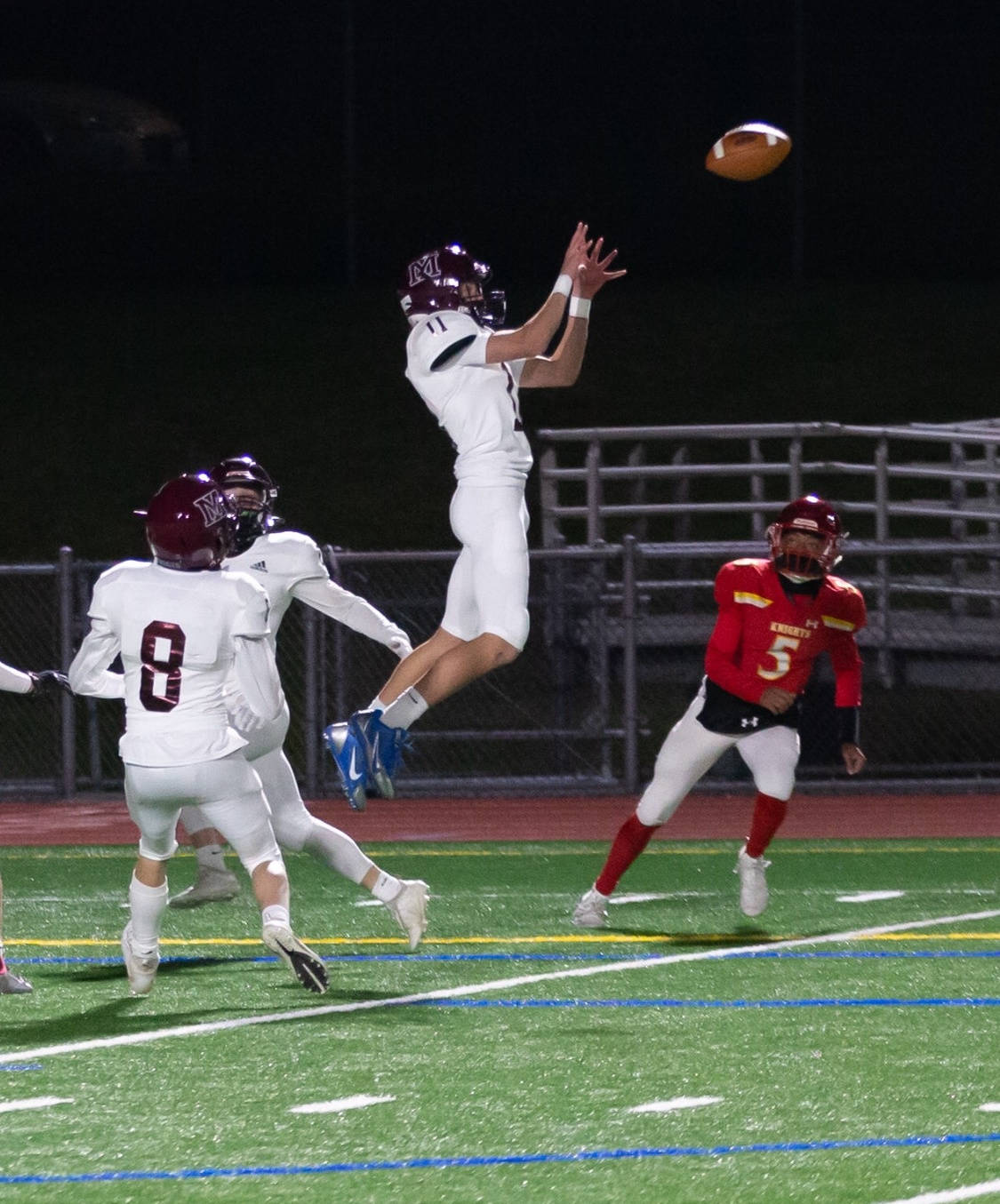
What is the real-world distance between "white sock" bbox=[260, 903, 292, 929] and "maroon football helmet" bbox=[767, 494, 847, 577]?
8.37 ft

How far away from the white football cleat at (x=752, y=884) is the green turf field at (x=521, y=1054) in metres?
0.08

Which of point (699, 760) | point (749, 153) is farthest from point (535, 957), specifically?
point (749, 153)

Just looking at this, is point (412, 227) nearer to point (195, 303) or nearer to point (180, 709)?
point (195, 303)

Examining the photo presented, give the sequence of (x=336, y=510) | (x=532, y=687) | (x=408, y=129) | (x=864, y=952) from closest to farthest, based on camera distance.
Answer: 1. (x=864, y=952)
2. (x=532, y=687)
3. (x=336, y=510)
4. (x=408, y=129)

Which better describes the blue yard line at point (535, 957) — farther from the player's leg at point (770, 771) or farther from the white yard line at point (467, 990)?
the player's leg at point (770, 771)

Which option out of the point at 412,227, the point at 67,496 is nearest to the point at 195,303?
the point at 412,227

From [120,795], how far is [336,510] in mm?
10808

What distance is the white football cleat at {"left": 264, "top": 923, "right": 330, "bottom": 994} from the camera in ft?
23.5

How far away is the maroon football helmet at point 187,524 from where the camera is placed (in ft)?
23.2

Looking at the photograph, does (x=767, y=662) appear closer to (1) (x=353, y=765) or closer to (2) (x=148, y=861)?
(1) (x=353, y=765)

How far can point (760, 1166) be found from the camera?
520cm

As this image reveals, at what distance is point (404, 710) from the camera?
898 cm

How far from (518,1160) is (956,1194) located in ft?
3.23

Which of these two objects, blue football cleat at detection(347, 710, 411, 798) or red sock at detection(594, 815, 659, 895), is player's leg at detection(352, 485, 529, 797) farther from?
red sock at detection(594, 815, 659, 895)
